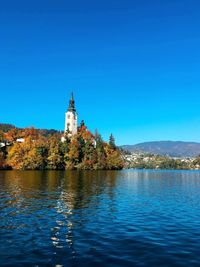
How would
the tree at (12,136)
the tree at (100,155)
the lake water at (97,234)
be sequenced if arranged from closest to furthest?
the lake water at (97,234), the tree at (12,136), the tree at (100,155)

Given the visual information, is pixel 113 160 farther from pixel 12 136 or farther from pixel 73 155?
pixel 12 136

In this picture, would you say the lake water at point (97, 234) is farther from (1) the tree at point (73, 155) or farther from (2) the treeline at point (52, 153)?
(1) the tree at point (73, 155)

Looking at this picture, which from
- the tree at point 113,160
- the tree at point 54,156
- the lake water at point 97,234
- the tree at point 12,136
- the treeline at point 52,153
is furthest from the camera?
the tree at point 113,160

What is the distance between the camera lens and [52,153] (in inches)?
6004

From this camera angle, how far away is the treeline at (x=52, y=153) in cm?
14488

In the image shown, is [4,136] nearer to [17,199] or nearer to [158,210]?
[17,199]

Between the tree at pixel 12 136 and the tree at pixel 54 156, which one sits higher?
the tree at pixel 12 136

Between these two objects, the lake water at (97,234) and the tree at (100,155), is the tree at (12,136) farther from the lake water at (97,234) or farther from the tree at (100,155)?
the lake water at (97,234)

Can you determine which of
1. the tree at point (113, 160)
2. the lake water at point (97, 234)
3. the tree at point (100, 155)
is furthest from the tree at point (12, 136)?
the lake water at point (97, 234)

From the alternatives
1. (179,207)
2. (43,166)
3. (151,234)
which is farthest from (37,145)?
(151,234)

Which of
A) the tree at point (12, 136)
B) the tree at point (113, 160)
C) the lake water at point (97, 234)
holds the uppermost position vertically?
the tree at point (12, 136)

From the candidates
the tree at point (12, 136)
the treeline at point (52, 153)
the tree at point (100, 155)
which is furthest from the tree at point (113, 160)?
the tree at point (12, 136)

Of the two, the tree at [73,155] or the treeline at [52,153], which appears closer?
the treeline at [52,153]

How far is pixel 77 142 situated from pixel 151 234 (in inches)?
5602
